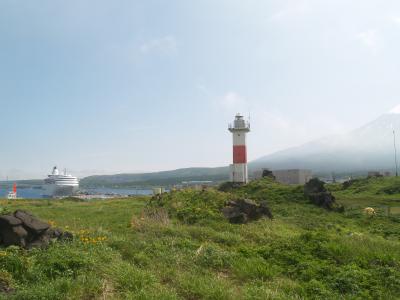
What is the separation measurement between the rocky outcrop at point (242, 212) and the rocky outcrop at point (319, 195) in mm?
10206

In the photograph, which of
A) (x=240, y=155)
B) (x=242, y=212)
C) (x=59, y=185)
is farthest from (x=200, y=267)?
(x=59, y=185)

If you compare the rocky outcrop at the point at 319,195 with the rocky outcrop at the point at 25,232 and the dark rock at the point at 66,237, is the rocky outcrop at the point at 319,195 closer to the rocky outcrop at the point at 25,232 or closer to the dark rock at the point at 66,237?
the dark rock at the point at 66,237

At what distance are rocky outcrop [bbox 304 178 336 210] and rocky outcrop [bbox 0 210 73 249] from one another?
19.4 meters

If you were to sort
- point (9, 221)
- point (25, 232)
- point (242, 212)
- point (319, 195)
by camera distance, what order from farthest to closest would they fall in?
point (319, 195)
point (242, 212)
point (9, 221)
point (25, 232)

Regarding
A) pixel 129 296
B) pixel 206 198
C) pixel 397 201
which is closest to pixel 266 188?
pixel 397 201

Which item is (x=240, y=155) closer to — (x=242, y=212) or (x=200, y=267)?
(x=242, y=212)

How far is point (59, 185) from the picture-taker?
114 metres

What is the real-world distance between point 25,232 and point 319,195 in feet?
70.0

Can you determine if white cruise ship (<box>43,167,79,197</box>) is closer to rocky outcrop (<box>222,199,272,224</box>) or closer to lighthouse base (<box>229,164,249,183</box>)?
lighthouse base (<box>229,164,249,183</box>)

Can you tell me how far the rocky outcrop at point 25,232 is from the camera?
9609 millimetres

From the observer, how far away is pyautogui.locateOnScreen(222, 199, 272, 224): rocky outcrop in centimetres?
1538

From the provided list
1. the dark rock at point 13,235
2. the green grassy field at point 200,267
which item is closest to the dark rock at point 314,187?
the green grassy field at point 200,267

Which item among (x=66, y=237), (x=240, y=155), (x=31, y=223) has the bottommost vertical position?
(x=66, y=237)

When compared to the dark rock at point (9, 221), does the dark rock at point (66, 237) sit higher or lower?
lower
